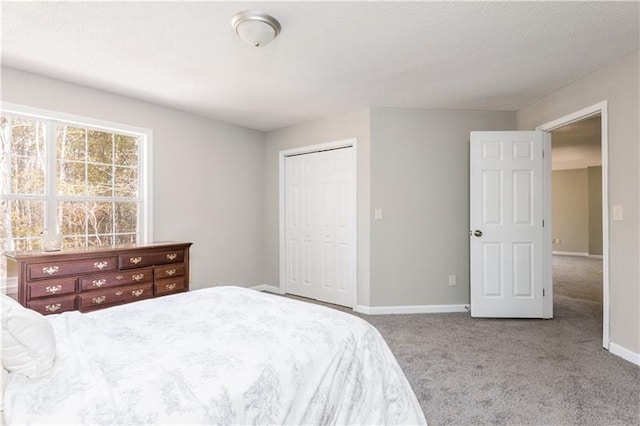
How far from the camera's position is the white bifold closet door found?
4125 millimetres

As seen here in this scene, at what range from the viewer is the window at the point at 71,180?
2.85 m

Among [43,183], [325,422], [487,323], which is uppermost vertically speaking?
[43,183]

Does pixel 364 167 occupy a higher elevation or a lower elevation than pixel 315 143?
lower

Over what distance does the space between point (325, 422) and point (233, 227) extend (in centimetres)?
354

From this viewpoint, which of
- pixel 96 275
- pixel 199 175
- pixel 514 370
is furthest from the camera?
pixel 199 175

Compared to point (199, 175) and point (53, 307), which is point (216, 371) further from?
point (199, 175)

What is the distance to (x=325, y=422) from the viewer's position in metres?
1.24

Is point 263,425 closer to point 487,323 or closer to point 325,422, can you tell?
point 325,422

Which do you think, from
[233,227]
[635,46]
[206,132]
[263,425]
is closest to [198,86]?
[206,132]

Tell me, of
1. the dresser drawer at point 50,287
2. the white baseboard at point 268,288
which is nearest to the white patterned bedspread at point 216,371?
the dresser drawer at point 50,287

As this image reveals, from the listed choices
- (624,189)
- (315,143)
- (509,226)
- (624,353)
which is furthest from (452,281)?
(315,143)

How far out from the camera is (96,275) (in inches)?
110

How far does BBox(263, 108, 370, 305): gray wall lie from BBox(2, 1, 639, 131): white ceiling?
18.0 inches

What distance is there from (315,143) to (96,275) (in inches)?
110
